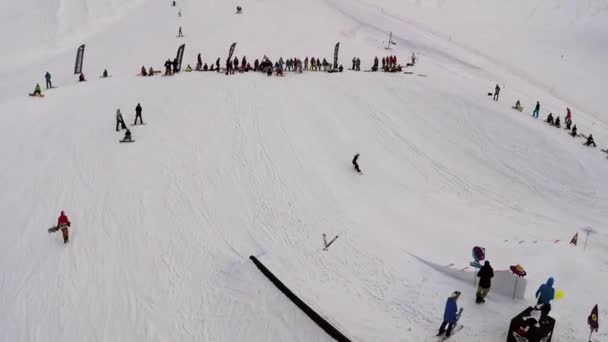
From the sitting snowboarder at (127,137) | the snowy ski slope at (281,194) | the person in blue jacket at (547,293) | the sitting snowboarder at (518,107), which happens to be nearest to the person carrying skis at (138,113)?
the snowy ski slope at (281,194)

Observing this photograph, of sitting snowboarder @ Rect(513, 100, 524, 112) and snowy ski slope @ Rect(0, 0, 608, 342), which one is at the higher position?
sitting snowboarder @ Rect(513, 100, 524, 112)

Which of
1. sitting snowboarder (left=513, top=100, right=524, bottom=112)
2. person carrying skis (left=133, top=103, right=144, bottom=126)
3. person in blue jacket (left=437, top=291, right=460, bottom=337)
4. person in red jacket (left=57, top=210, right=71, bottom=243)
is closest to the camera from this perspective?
person in blue jacket (left=437, top=291, right=460, bottom=337)

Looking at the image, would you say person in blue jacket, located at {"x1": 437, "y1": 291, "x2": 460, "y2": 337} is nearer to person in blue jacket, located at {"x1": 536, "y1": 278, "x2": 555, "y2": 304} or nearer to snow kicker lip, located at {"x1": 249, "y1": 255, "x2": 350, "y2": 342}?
person in blue jacket, located at {"x1": 536, "y1": 278, "x2": 555, "y2": 304}

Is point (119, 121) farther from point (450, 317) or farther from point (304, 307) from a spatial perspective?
point (450, 317)

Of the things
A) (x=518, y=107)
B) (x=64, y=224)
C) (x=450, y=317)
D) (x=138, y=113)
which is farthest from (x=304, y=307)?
(x=518, y=107)

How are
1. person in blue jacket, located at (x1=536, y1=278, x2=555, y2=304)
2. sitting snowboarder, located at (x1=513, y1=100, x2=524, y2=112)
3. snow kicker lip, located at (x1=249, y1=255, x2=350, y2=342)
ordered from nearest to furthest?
person in blue jacket, located at (x1=536, y1=278, x2=555, y2=304), snow kicker lip, located at (x1=249, y1=255, x2=350, y2=342), sitting snowboarder, located at (x1=513, y1=100, x2=524, y2=112)

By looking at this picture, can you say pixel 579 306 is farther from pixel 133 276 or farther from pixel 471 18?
pixel 471 18

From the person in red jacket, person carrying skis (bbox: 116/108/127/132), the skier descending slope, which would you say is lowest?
the person in red jacket

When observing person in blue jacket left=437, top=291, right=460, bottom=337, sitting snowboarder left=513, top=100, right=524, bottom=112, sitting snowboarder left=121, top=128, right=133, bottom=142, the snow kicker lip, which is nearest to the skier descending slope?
person in blue jacket left=437, top=291, right=460, bottom=337

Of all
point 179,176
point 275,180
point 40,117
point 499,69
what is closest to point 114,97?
point 40,117
